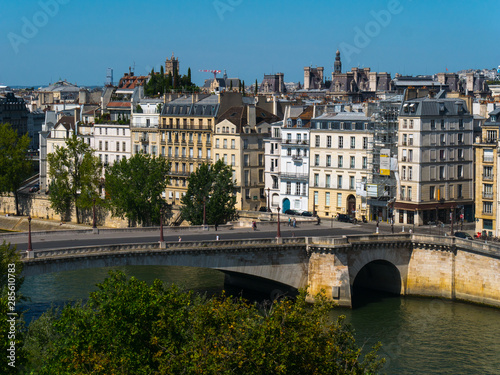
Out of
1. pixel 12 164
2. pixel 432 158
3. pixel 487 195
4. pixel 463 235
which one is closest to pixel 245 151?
pixel 432 158

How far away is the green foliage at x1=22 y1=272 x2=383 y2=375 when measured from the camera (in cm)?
3431

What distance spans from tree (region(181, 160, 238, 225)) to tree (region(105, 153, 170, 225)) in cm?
481

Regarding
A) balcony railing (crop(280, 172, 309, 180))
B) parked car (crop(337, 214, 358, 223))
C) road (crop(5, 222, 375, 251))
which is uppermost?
balcony railing (crop(280, 172, 309, 180))

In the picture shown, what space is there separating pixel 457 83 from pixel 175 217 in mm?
54863

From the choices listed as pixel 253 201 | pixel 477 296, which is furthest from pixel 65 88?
pixel 477 296

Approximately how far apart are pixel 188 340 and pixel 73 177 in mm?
61150

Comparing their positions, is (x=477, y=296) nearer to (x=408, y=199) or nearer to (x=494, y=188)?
(x=494, y=188)

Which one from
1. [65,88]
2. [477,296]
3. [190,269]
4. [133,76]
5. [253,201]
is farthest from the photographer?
[65,88]

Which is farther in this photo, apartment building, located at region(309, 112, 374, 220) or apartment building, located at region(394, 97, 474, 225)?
apartment building, located at region(309, 112, 374, 220)

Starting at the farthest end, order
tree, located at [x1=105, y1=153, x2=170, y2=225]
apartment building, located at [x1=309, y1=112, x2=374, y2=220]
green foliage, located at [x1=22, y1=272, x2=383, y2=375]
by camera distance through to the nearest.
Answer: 1. tree, located at [x1=105, y1=153, x2=170, y2=225]
2. apartment building, located at [x1=309, y1=112, x2=374, y2=220]
3. green foliage, located at [x1=22, y1=272, x2=383, y2=375]

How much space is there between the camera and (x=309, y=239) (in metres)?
65.0

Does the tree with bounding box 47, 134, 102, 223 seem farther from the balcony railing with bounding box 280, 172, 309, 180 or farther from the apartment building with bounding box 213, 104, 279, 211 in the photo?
the balcony railing with bounding box 280, 172, 309, 180

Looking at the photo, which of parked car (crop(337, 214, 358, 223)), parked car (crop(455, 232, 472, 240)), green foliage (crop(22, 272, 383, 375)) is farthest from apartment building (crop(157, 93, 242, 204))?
green foliage (crop(22, 272, 383, 375))

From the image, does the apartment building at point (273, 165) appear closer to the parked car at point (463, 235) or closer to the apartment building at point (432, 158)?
the apartment building at point (432, 158)
